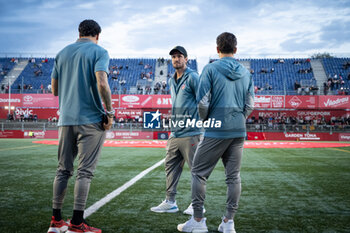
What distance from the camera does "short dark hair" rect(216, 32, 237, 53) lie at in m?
3.14

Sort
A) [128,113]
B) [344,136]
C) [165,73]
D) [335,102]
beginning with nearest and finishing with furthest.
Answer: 1. [344,136]
2. [335,102]
3. [128,113]
4. [165,73]

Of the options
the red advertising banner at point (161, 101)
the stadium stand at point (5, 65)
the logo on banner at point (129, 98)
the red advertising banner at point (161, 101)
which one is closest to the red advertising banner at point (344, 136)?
the red advertising banner at point (161, 101)

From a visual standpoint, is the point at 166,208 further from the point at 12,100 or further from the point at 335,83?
the point at 335,83

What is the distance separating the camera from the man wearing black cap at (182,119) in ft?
13.0

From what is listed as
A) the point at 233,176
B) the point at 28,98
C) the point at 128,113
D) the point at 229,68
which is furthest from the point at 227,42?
the point at 28,98

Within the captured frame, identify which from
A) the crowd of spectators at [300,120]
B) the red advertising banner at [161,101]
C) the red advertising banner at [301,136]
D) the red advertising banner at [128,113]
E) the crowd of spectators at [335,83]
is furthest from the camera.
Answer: the crowd of spectators at [335,83]

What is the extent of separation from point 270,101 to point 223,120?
85.8 feet

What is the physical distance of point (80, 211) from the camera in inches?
115

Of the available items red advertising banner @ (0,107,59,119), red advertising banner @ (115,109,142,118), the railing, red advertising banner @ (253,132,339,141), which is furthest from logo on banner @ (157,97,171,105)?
red advertising banner @ (0,107,59,119)

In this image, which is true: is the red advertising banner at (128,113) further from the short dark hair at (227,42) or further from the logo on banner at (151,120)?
the short dark hair at (227,42)

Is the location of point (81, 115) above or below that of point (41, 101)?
below

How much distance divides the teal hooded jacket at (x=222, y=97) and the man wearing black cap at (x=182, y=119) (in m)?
0.82

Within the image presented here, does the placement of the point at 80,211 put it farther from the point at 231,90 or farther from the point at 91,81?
the point at 231,90

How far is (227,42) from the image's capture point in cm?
314
